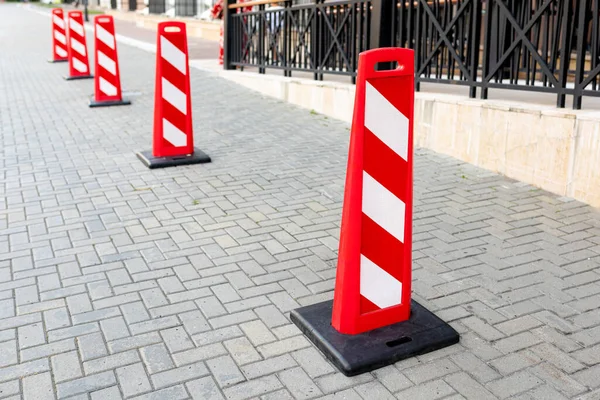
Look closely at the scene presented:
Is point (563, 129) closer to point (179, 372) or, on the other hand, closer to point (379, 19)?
point (379, 19)

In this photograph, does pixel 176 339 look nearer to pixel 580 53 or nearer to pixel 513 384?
pixel 513 384

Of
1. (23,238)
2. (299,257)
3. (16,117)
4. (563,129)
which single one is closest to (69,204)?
(23,238)

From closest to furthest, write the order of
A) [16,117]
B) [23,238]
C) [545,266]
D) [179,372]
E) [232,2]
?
[179,372] → [545,266] → [23,238] → [16,117] → [232,2]

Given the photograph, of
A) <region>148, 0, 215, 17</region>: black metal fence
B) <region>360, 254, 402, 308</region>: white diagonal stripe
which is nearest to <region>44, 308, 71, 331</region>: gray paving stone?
<region>360, 254, 402, 308</region>: white diagonal stripe

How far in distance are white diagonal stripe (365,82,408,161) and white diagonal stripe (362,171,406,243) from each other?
20 cm

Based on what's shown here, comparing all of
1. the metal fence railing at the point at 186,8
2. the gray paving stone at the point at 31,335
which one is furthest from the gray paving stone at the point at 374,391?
the metal fence railing at the point at 186,8

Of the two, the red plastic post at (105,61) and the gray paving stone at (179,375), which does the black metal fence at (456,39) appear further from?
the gray paving stone at (179,375)

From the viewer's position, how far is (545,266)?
4.62 meters

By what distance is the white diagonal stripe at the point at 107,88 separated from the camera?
11234 millimetres

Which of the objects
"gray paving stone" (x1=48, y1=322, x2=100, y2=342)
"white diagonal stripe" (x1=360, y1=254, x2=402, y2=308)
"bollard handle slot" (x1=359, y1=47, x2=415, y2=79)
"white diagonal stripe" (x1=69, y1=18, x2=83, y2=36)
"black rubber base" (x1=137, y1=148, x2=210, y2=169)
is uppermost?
"white diagonal stripe" (x1=69, y1=18, x2=83, y2=36)

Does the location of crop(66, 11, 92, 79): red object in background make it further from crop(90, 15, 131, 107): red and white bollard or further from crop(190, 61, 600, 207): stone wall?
crop(190, 61, 600, 207): stone wall

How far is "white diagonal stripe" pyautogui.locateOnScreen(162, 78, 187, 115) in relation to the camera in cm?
719

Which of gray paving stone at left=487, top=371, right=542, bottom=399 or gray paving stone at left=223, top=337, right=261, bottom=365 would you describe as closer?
gray paving stone at left=487, top=371, right=542, bottom=399

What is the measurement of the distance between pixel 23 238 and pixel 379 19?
5385mm
